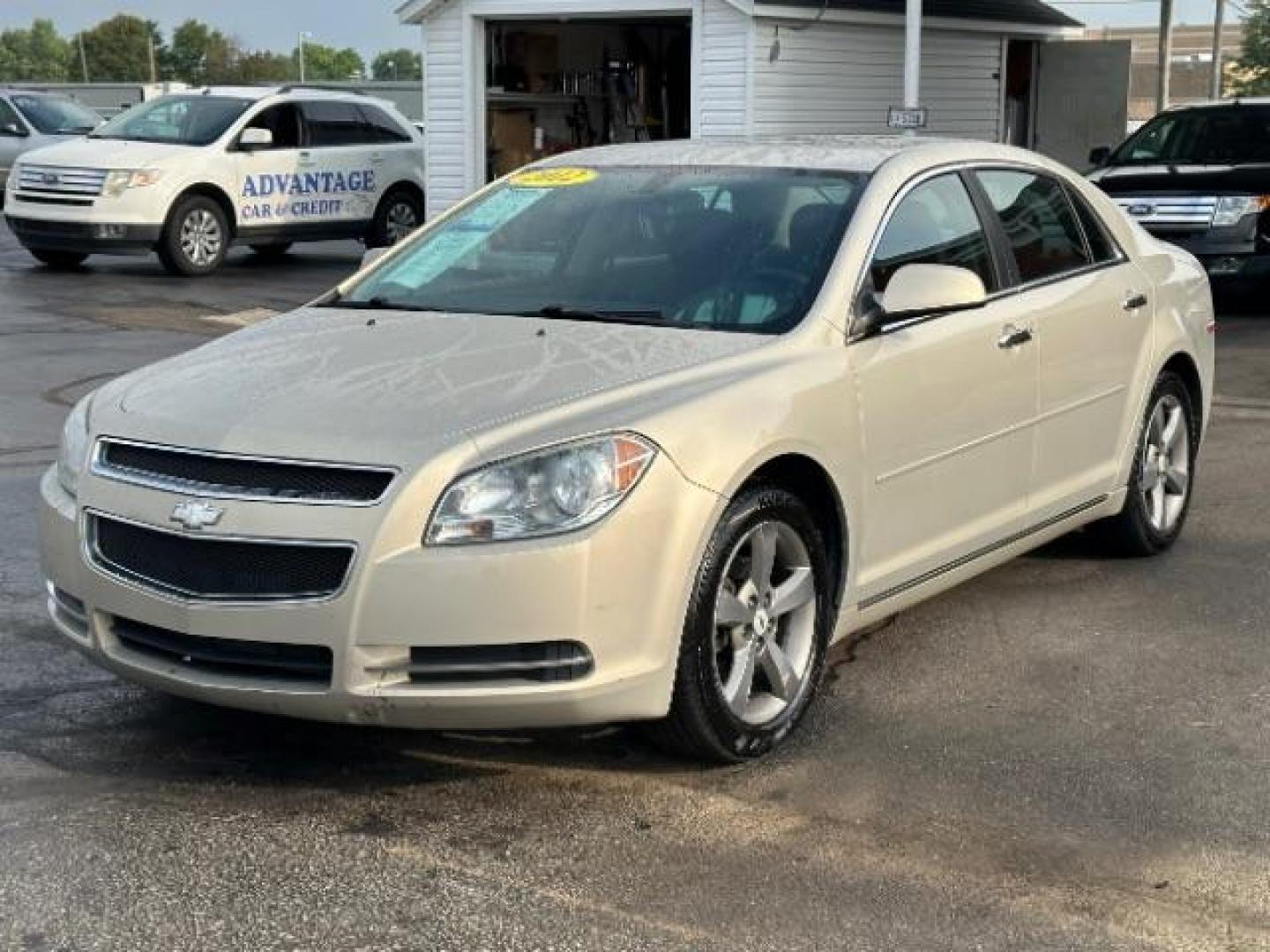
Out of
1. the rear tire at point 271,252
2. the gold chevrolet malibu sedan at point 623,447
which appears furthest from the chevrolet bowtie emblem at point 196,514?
the rear tire at point 271,252

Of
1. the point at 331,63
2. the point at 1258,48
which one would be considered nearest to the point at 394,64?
the point at 331,63

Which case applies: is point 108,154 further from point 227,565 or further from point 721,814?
point 721,814

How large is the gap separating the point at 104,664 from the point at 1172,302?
4138 millimetres

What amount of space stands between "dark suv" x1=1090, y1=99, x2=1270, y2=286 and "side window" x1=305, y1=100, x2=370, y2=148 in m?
8.21

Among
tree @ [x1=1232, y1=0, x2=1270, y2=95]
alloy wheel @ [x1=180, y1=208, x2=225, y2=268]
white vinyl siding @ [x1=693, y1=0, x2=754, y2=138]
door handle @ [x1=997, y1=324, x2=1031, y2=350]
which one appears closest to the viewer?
door handle @ [x1=997, y1=324, x2=1031, y2=350]

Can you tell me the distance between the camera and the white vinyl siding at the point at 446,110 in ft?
63.8

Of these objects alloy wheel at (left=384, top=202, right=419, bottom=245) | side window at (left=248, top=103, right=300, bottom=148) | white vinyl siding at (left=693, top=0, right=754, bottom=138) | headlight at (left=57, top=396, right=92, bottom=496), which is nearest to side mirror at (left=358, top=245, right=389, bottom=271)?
headlight at (left=57, top=396, right=92, bottom=496)

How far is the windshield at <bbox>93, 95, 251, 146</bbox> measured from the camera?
59.1 feet

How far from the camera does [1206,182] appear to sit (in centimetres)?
1412

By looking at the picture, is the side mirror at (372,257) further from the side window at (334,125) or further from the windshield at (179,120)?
the side window at (334,125)

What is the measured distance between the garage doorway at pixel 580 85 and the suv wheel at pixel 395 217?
1.01m

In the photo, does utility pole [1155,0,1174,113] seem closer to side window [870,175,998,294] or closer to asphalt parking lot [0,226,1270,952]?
side window [870,175,998,294]

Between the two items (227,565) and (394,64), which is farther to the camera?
(394,64)

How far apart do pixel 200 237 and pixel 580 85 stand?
5697 millimetres
